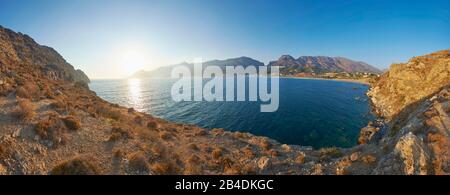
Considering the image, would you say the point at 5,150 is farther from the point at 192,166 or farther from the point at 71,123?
the point at 192,166

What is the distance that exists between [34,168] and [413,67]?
205 feet

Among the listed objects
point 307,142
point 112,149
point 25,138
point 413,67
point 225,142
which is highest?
point 413,67

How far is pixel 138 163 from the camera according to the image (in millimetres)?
16094

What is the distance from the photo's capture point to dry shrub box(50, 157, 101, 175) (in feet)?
43.1

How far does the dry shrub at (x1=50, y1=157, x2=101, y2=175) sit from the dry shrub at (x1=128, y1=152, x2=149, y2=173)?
2326 mm

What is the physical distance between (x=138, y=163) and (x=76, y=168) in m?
4.02

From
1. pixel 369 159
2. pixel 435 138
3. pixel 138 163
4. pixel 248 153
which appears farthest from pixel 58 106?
pixel 435 138

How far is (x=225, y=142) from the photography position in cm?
2816

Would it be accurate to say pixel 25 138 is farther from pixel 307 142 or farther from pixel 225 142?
pixel 307 142

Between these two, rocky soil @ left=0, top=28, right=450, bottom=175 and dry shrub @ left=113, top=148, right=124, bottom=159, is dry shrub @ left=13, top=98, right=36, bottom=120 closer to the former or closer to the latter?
rocky soil @ left=0, top=28, right=450, bottom=175

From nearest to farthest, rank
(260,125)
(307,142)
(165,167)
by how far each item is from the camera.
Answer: (165,167)
(307,142)
(260,125)
